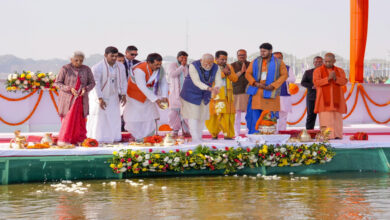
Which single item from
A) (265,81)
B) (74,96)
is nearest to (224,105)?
(265,81)

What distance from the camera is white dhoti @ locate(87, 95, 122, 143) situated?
9164mm

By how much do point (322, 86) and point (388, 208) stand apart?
14.4 ft

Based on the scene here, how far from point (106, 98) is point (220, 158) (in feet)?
6.52

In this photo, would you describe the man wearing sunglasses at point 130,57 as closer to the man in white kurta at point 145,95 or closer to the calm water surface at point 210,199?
the man in white kurta at point 145,95

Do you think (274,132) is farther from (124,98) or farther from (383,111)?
(383,111)

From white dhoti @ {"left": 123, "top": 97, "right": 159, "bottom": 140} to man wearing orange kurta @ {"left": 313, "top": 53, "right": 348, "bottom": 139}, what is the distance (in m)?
2.64

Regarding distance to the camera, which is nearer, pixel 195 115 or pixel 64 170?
pixel 64 170

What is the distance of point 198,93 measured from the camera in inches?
365

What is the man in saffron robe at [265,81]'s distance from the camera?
962cm

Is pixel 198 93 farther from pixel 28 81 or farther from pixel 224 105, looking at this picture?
pixel 28 81

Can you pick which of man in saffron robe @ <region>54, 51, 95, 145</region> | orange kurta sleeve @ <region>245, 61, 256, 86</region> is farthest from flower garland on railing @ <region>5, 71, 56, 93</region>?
orange kurta sleeve @ <region>245, 61, 256, 86</region>

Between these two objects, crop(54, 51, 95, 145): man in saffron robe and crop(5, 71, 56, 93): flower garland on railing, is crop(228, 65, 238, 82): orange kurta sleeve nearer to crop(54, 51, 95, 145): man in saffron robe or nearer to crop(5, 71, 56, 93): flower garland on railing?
crop(54, 51, 95, 145): man in saffron robe

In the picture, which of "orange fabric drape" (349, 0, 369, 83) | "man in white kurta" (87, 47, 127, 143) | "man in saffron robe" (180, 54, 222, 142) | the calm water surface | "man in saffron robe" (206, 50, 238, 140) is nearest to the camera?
the calm water surface

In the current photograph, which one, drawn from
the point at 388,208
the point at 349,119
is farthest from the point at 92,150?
the point at 349,119
